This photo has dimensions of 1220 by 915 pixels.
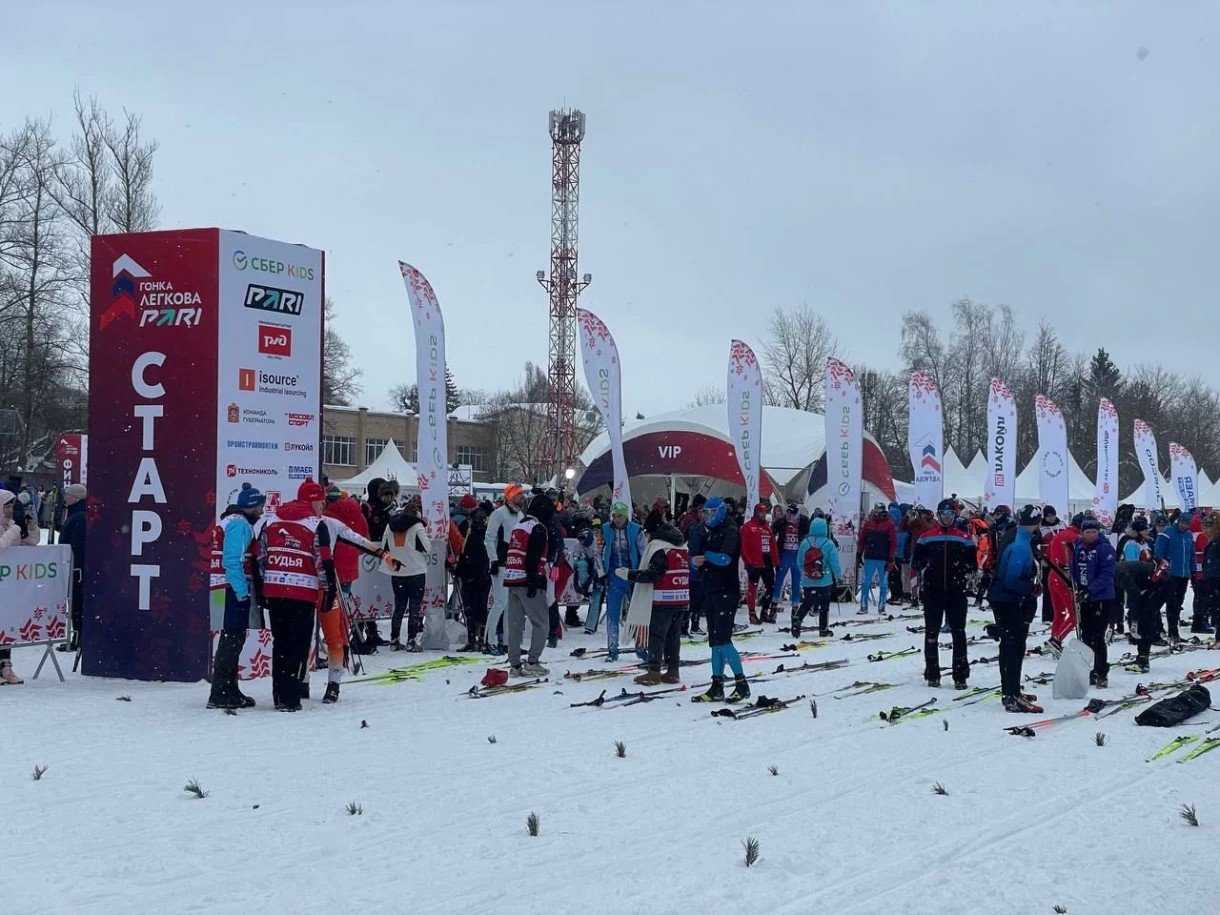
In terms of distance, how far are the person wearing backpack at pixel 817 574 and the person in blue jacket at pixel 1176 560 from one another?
172 inches

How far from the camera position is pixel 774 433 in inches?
1713

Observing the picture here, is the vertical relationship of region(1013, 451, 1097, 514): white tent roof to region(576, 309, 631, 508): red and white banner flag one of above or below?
below

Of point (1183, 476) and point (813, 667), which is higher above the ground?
point (1183, 476)

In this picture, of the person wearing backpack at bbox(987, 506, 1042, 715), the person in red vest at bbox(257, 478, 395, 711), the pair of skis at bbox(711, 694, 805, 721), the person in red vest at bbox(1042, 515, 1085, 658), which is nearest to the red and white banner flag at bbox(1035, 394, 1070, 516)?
the person in red vest at bbox(1042, 515, 1085, 658)

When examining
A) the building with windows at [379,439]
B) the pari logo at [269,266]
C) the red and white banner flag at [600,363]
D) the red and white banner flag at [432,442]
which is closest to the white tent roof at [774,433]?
the red and white banner flag at [600,363]

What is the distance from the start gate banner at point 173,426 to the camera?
11.8 m

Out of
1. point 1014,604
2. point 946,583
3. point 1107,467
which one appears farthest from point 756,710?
point 1107,467

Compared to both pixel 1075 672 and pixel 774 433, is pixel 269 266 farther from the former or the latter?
pixel 774 433

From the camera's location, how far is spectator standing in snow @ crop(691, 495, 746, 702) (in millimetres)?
Answer: 10836

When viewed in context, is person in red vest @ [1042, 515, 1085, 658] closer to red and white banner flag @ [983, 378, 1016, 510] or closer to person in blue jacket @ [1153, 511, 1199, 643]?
person in blue jacket @ [1153, 511, 1199, 643]

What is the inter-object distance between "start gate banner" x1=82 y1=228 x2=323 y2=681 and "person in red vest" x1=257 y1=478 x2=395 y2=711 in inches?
68.3

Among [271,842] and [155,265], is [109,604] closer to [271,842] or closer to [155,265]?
[155,265]

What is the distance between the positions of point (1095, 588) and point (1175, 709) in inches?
95.7

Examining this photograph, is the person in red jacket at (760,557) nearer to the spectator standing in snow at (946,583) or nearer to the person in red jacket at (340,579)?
the person in red jacket at (340,579)
